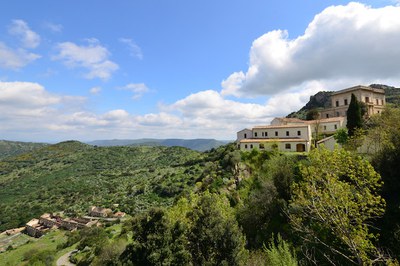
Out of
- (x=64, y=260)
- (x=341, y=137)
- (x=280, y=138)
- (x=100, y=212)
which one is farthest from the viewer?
(x=100, y=212)

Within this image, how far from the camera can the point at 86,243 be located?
188 ft

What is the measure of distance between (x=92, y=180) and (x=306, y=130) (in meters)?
114

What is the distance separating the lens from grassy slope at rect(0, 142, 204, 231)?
277 ft

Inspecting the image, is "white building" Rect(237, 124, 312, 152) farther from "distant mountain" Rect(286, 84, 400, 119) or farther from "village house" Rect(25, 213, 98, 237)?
"distant mountain" Rect(286, 84, 400, 119)

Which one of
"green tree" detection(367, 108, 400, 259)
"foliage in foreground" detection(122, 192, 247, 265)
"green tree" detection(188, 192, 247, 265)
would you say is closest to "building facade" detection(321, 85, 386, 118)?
"green tree" detection(367, 108, 400, 259)

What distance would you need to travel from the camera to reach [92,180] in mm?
127750

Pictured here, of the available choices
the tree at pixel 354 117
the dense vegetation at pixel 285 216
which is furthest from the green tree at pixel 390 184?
the tree at pixel 354 117

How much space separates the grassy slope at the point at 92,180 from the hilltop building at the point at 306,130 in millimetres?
25860

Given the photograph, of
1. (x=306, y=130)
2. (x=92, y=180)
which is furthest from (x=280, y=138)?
(x=92, y=180)

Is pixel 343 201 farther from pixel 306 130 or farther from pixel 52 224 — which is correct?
pixel 52 224

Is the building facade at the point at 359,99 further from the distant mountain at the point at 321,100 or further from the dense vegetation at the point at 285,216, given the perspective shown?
the distant mountain at the point at 321,100

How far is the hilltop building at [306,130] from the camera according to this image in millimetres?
44609

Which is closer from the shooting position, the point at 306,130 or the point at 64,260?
the point at 306,130

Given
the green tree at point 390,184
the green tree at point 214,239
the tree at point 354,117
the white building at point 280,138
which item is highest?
the tree at point 354,117
